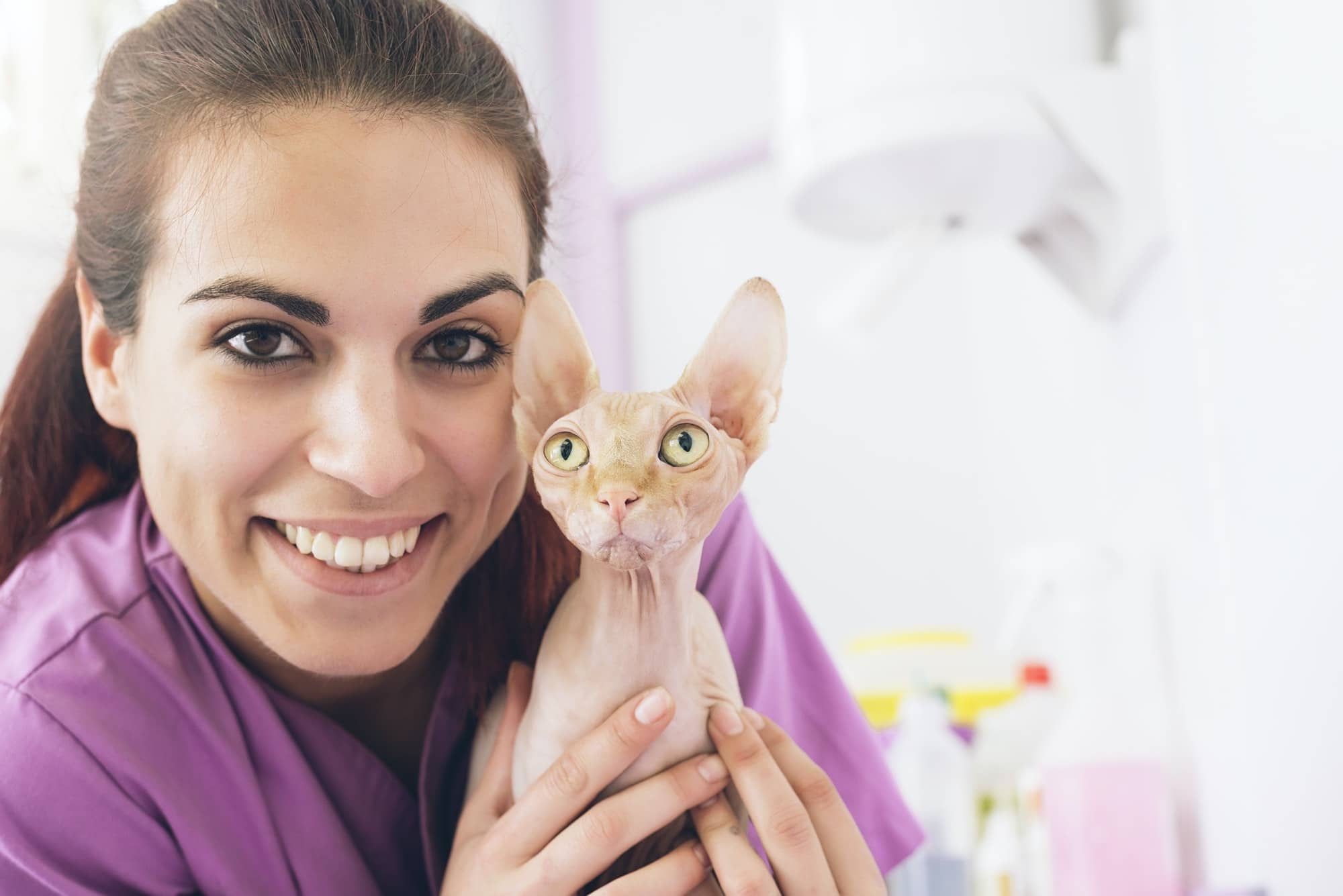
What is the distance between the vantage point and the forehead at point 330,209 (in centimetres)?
70

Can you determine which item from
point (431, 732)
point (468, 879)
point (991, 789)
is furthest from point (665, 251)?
point (468, 879)

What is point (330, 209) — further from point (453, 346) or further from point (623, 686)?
point (623, 686)

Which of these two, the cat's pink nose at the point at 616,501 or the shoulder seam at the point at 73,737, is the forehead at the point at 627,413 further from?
the shoulder seam at the point at 73,737

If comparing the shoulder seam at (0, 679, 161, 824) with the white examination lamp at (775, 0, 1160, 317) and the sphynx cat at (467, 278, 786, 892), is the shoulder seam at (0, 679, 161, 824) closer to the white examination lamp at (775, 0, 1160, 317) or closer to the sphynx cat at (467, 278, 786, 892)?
the sphynx cat at (467, 278, 786, 892)

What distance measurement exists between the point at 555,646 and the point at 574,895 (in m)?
0.14

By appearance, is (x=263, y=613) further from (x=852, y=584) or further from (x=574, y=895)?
(x=852, y=584)

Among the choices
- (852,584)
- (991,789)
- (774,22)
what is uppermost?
(774,22)

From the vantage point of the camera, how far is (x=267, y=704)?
82 centimetres

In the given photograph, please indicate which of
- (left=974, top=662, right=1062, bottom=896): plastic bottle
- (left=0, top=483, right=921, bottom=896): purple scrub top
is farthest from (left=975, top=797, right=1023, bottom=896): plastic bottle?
(left=0, top=483, right=921, bottom=896): purple scrub top

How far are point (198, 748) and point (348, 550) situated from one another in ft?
0.59

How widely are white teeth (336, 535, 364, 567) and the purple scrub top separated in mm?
142

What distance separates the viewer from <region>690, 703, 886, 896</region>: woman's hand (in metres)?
0.67

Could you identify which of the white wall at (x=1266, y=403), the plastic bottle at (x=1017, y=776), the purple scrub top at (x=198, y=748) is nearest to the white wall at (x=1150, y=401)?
the white wall at (x=1266, y=403)

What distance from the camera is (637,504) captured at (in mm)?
549
